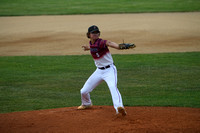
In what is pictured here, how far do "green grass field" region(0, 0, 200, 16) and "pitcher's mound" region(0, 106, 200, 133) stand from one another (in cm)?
1692

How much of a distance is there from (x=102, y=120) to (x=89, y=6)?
20948mm

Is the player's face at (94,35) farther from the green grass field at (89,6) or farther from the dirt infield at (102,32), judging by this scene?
the green grass field at (89,6)

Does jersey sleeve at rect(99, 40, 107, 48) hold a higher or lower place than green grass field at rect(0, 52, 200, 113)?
higher

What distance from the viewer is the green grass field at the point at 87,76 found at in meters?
9.18

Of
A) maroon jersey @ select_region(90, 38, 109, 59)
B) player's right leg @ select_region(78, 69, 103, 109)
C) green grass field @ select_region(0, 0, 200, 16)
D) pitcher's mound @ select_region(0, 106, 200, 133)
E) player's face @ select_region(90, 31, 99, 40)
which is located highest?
green grass field @ select_region(0, 0, 200, 16)

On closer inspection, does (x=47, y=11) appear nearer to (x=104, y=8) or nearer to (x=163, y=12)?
(x=104, y=8)

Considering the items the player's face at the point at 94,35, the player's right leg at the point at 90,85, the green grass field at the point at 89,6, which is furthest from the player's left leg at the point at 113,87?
the green grass field at the point at 89,6

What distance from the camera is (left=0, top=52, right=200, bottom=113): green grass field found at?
918cm

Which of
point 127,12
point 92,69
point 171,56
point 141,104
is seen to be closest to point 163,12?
point 127,12

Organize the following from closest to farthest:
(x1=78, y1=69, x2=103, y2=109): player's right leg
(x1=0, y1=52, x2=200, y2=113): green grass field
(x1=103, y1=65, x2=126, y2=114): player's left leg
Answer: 1. (x1=103, y1=65, x2=126, y2=114): player's left leg
2. (x1=78, y1=69, x2=103, y2=109): player's right leg
3. (x1=0, y1=52, x2=200, y2=113): green grass field

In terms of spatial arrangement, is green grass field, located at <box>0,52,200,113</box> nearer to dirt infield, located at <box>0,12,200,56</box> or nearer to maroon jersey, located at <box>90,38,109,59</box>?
dirt infield, located at <box>0,12,200,56</box>

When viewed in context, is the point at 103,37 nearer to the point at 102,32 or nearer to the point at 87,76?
the point at 102,32

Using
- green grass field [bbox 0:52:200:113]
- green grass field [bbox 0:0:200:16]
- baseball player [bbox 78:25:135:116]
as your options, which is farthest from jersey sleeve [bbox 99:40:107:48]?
green grass field [bbox 0:0:200:16]

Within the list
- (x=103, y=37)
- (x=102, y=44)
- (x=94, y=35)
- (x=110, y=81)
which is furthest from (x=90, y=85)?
(x=103, y=37)
